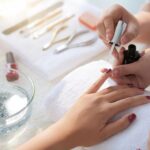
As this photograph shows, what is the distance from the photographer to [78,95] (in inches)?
28.5

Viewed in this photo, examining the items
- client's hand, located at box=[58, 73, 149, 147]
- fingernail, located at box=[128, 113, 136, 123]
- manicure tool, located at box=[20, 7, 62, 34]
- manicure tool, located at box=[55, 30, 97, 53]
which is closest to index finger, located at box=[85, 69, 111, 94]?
client's hand, located at box=[58, 73, 149, 147]

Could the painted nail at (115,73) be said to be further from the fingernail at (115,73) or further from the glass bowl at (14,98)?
the glass bowl at (14,98)

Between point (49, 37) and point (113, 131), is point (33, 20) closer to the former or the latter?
point (49, 37)

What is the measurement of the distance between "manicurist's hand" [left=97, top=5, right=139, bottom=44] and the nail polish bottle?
22 centimetres

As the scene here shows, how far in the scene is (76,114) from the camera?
0.67 meters

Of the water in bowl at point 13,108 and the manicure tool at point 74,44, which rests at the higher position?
the manicure tool at point 74,44

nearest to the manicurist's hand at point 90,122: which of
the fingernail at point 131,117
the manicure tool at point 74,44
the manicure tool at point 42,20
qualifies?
the fingernail at point 131,117

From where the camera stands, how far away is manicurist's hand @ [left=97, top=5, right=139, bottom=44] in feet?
2.47

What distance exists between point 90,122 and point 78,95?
82mm

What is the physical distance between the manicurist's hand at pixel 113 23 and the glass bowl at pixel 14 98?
19cm

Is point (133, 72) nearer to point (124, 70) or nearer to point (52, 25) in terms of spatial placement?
point (124, 70)

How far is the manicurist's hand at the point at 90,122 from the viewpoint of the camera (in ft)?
2.10

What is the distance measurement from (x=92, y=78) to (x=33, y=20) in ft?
1.11

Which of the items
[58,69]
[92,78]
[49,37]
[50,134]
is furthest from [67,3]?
[50,134]
